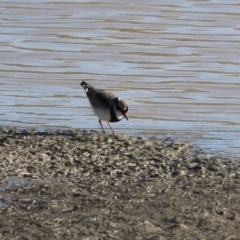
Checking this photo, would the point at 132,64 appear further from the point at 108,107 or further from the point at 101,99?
the point at 108,107

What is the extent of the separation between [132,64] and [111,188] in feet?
23.6

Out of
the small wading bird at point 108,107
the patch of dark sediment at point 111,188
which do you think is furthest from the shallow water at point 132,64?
the patch of dark sediment at point 111,188

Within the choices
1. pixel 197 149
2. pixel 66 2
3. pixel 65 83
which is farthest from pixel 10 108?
pixel 66 2

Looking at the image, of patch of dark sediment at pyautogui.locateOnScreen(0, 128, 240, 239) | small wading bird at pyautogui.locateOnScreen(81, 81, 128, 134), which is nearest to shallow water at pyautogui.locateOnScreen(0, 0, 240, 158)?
small wading bird at pyautogui.locateOnScreen(81, 81, 128, 134)

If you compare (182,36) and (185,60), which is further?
(182,36)

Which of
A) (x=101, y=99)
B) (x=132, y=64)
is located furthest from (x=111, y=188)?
(x=132, y=64)

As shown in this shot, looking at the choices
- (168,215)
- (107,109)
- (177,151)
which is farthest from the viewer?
(107,109)

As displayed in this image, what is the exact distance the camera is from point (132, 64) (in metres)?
15.7

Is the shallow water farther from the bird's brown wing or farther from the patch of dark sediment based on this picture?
the patch of dark sediment

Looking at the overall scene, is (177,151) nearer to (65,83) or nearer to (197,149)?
(197,149)

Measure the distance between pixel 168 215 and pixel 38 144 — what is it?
9.91 feet

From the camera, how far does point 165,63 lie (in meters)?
15.7

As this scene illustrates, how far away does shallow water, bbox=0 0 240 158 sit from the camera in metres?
12.5

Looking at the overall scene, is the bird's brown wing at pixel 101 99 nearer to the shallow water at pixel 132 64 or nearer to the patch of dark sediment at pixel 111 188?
the shallow water at pixel 132 64
